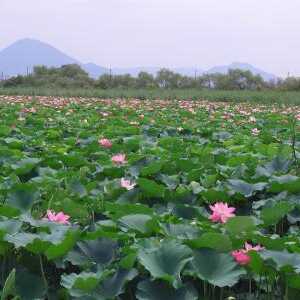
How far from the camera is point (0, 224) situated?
6.43ft

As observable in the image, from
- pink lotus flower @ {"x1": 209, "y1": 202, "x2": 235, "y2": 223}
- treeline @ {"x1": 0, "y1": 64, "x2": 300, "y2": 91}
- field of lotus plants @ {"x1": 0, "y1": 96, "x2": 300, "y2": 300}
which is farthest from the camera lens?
treeline @ {"x1": 0, "y1": 64, "x2": 300, "y2": 91}

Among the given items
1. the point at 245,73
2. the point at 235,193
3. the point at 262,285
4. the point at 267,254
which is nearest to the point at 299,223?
the point at 235,193

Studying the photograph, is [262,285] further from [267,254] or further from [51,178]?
[51,178]

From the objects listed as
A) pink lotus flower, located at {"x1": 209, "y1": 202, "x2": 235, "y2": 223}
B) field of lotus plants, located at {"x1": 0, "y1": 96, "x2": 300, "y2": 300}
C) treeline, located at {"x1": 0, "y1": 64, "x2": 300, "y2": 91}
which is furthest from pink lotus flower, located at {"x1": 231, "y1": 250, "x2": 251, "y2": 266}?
treeline, located at {"x1": 0, "y1": 64, "x2": 300, "y2": 91}

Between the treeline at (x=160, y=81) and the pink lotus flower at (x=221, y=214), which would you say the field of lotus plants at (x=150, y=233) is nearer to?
the pink lotus flower at (x=221, y=214)

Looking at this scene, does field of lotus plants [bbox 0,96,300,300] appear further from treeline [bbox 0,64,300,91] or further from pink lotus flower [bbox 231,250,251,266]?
treeline [bbox 0,64,300,91]

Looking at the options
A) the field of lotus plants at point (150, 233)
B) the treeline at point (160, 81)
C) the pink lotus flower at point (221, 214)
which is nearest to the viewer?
the field of lotus plants at point (150, 233)

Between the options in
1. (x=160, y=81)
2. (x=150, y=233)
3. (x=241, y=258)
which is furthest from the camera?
(x=160, y=81)

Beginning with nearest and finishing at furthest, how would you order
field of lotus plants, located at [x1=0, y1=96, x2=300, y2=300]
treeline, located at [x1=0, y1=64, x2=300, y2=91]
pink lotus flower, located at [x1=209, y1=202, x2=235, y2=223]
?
1. field of lotus plants, located at [x1=0, y1=96, x2=300, y2=300]
2. pink lotus flower, located at [x1=209, y1=202, x2=235, y2=223]
3. treeline, located at [x1=0, y1=64, x2=300, y2=91]

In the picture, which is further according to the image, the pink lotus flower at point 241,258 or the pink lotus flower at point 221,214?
the pink lotus flower at point 221,214

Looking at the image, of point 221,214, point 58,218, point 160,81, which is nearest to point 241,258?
point 221,214

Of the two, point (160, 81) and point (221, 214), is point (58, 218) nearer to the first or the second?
point (221, 214)

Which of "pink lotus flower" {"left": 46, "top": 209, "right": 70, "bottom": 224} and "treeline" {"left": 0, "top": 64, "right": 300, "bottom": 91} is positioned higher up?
"pink lotus flower" {"left": 46, "top": 209, "right": 70, "bottom": 224}

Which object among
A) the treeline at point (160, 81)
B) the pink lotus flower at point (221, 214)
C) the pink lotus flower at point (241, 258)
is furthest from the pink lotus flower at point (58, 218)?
the treeline at point (160, 81)
